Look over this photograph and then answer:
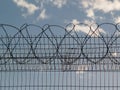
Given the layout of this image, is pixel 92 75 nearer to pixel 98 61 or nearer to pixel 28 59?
pixel 98 61

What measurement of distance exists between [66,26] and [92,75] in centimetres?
139

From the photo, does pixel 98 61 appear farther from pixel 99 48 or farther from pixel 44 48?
pixel 44 48

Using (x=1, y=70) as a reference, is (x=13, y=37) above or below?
above

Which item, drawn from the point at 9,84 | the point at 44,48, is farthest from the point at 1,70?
the point at 44,48

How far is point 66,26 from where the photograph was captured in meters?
11.8

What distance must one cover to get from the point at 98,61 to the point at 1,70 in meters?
2.55

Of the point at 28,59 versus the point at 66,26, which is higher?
the point at 66,26

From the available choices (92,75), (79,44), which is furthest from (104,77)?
(79,44)

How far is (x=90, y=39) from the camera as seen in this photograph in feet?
38.7

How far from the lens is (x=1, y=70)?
→ 40.2 feet

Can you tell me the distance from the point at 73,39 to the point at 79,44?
0.68 ft

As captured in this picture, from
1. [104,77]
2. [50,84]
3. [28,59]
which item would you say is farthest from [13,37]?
[104,77]

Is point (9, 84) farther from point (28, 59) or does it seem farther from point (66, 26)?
point (66, 26)

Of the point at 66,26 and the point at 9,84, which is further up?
the point at 66,26
